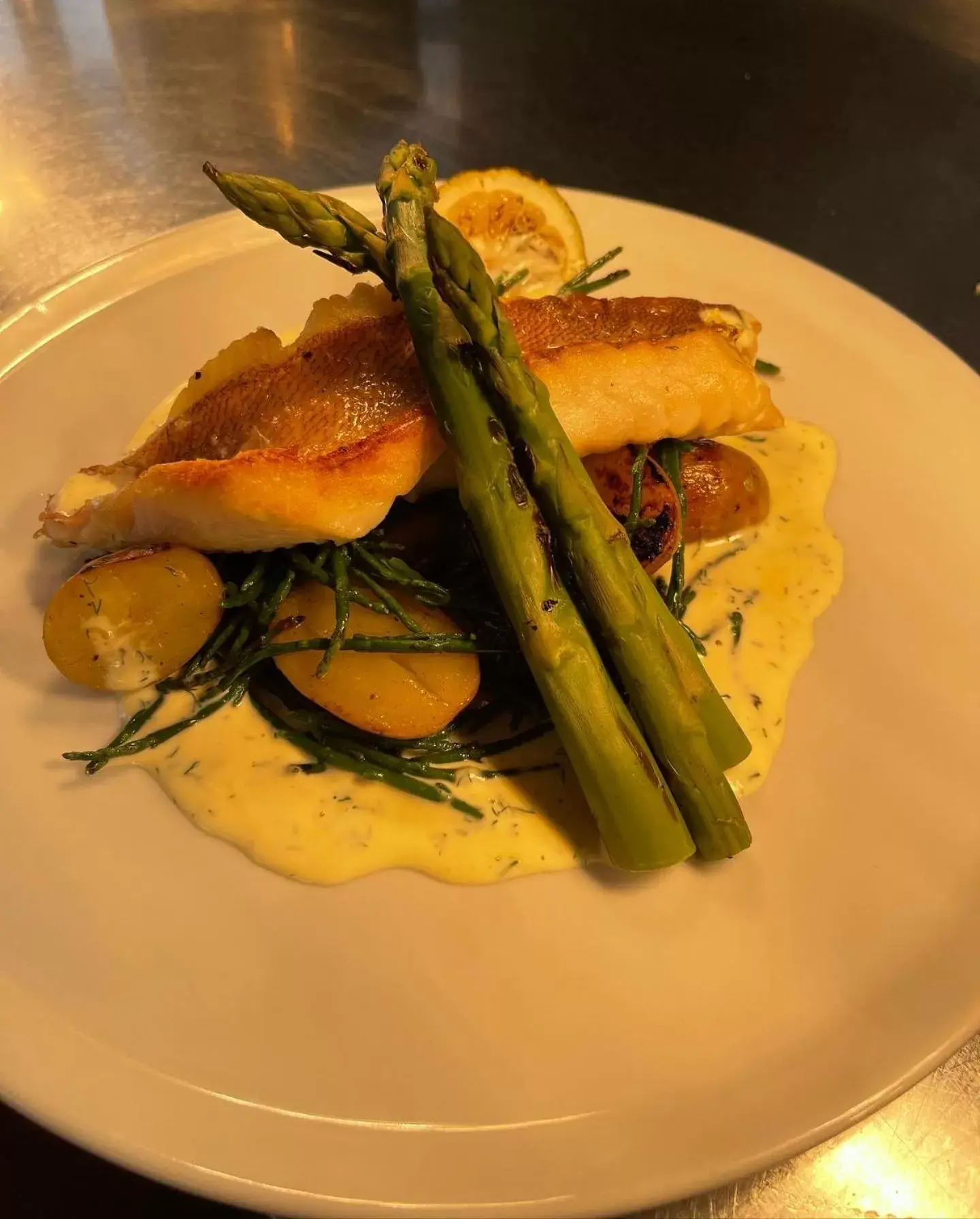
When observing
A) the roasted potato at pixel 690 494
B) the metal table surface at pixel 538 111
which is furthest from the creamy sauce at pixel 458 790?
the metal table surface at pixel 538 111

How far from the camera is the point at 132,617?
238 centimetres

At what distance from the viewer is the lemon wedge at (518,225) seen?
11.0ft

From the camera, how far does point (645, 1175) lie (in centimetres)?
170

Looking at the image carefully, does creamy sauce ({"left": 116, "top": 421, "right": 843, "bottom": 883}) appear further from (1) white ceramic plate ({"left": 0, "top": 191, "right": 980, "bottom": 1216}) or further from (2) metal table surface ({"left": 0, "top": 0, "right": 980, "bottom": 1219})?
(2) metal table surface ({"left": 0, "top": 0, "right": 980, "bottom": 1219})

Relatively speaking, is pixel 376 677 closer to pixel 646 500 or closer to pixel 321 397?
pixel 321 397

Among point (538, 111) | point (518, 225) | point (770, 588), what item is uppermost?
point (538, 111)

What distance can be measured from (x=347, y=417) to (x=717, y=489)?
46.4 inches

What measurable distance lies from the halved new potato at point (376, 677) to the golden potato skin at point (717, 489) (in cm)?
90

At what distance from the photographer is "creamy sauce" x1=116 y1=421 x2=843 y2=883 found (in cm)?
221

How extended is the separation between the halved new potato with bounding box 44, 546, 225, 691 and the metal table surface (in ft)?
8.29

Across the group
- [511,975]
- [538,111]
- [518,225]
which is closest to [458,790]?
[511,975]

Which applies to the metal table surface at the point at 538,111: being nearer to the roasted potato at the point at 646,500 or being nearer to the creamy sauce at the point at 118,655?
the roasted potato at the point at 646,500

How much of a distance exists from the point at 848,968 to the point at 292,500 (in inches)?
66.1

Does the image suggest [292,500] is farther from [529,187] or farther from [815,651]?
[529,187]
